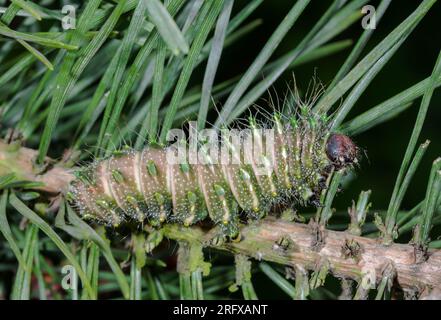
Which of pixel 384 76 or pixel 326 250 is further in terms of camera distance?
pixel 384 76

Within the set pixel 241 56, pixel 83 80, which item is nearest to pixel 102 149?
pixel 83 80

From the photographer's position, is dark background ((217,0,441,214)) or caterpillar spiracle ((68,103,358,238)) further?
dark background ((217,0,441,214))

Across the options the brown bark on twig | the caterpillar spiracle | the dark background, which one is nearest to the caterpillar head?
the caterpillar spiracle

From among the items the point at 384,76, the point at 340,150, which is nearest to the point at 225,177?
the point at 340,150

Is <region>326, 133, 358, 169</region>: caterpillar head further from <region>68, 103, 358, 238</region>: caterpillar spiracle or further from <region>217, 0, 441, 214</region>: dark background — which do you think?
<region>217, 0, 441, 214</region>: dark background

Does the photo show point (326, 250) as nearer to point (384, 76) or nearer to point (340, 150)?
point (340, 150)

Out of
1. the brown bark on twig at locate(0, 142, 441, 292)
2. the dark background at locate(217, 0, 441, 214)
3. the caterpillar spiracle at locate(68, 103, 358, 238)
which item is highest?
the dark background at locate(217, 0, 441, 214)

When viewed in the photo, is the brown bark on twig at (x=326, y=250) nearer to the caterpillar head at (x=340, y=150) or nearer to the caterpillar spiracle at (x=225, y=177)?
the caterpillar spiracle at (x=225, y=177)
